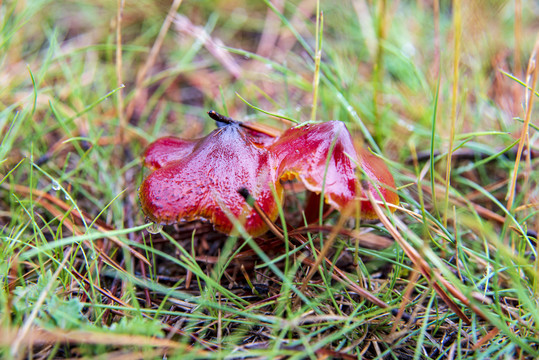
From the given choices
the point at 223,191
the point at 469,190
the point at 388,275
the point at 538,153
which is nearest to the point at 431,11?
the point at 538,153

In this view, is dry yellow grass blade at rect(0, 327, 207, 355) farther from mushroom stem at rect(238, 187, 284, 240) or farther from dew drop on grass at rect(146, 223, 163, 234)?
mushroom stem at rect(238, 187, 284, 240)

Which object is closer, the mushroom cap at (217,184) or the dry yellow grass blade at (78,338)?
the dry yellow grass blade at (78,338)

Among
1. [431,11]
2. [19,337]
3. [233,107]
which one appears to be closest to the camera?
[19,337]

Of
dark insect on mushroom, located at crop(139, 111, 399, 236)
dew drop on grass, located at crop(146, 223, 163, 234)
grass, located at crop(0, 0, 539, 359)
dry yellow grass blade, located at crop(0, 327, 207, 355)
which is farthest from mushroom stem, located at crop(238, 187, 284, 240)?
dry yellow grass blade, located at crop(0, 327, 207, 355)

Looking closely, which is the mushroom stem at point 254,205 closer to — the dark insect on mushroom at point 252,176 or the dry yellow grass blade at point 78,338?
the dark insect on mushroom at point 252,176

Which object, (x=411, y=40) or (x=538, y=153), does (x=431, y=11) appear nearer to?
(x=411, y=40)

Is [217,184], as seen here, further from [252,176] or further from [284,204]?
[284,204]

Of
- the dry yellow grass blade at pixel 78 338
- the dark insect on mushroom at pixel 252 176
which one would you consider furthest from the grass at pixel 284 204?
the dark insect on mushroom at pixel 252 176

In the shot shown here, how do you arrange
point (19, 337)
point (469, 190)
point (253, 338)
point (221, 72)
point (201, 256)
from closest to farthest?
point (19, 337) → point (253, 338) → point (201, 256) → point (469, 190) → point (221, 72)
